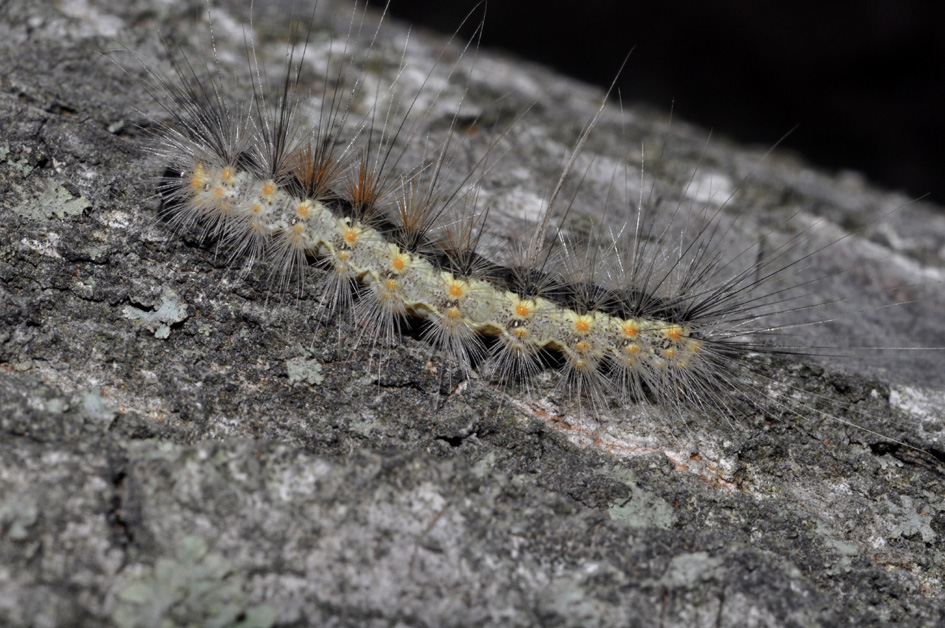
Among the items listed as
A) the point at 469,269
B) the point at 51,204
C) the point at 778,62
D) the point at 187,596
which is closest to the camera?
the point at 187,596

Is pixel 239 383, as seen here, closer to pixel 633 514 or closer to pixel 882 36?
pixel 633 514

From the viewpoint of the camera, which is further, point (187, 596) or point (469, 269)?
point (469, 269)

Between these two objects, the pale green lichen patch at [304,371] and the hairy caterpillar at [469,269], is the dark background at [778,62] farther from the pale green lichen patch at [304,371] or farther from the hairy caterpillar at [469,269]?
the pale green lichen patch at [304,371]

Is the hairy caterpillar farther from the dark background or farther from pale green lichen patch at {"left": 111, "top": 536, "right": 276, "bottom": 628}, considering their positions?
the dark background

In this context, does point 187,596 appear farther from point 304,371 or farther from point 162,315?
point 162,315

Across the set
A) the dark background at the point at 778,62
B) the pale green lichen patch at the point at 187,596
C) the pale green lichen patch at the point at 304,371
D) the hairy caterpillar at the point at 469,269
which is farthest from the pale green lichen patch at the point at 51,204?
the dark background at the point at 778,62

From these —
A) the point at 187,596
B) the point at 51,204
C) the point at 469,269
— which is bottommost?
the point at 187,596

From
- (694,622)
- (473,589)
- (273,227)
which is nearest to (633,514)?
(694,622)

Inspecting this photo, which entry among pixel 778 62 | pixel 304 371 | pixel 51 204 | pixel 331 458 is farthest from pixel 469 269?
pixel 778 62
